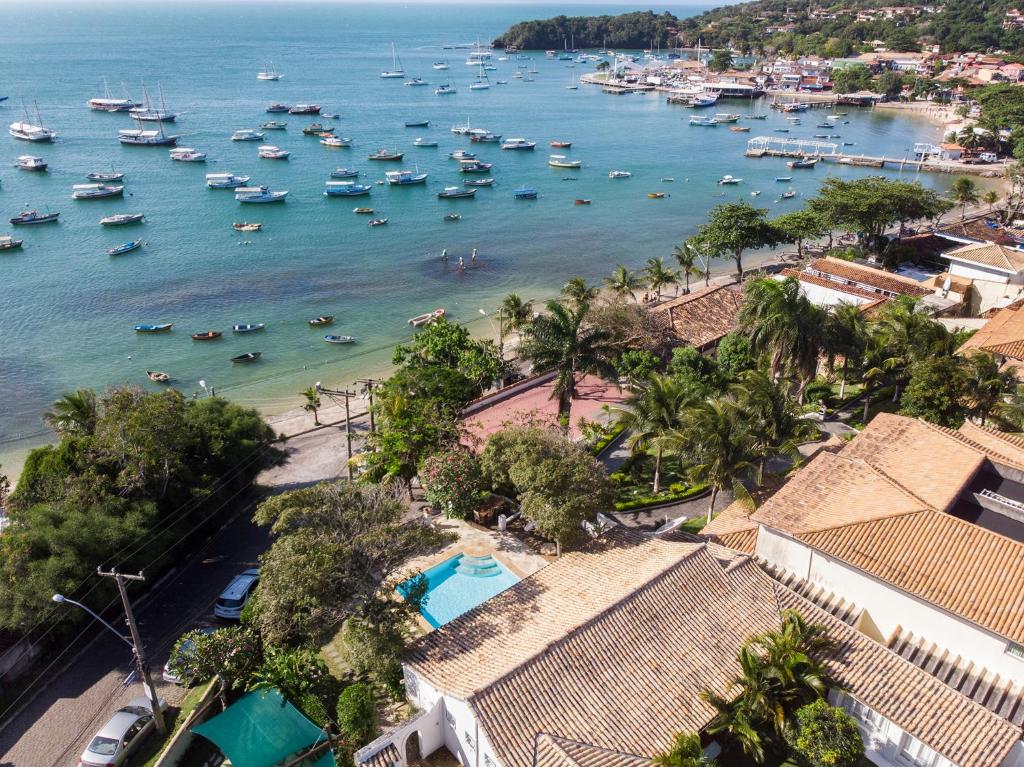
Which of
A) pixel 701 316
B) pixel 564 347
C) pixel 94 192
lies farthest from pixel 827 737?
pixel 94 192

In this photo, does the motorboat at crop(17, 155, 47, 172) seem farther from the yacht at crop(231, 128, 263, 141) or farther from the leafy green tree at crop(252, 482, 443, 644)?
the leafy green tree at crop(252, 482, 443, 644)

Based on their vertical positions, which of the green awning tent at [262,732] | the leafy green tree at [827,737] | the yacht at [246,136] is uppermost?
the yacht at [246,136]

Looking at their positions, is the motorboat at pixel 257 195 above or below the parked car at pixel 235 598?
above

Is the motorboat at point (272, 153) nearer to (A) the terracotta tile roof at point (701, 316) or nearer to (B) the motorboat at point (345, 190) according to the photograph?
(B) the motorboat at point (345, 190)

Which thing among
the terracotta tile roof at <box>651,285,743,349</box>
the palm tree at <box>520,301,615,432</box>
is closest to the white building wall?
the palm tree at <box>520,301,615,432</box>

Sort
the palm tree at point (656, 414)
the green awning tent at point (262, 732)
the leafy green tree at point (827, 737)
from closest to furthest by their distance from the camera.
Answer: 1. the leafy green tree at point (827, 737)
2. the green awning tent at point (262, 732)
3. the palm tree at point (656, 414)

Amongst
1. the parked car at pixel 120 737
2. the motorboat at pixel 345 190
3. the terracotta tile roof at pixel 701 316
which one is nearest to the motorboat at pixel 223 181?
the motorboat at pixel 345 190

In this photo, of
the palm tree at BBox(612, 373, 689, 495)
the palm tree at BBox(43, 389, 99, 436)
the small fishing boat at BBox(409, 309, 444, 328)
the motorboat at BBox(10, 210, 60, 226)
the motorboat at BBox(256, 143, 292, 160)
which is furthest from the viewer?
the motorboat at BBox(256, 143, 292, 160)
